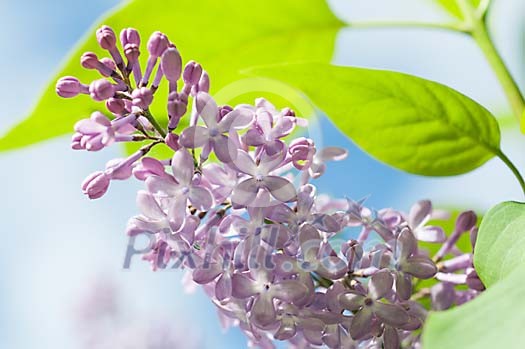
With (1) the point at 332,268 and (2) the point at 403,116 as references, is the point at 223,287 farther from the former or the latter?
(2) the point at 403,116

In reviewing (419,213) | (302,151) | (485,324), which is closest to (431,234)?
(419,213)

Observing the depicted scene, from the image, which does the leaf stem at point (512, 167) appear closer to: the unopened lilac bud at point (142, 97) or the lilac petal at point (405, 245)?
the lilac petal at point (405, 245)

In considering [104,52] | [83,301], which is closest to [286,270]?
[104,52]

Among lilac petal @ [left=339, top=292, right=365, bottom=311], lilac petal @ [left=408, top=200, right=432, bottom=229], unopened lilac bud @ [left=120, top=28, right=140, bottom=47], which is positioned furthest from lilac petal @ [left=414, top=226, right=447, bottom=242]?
unopened lilac bud @ [left=120, top=28, right=140, bottom=47]

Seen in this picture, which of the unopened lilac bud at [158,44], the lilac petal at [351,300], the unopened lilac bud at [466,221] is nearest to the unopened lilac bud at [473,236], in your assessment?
the unopened lilac bud at [466,221]

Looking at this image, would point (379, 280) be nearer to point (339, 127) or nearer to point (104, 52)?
point (339, 127)

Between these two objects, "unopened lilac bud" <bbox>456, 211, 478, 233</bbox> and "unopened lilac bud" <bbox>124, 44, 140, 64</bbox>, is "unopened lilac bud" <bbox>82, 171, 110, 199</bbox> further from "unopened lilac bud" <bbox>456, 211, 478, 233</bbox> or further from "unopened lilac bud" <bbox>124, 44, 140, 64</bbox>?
"unopened lilac bud" <bbox>456, 211, 478, 233</bbox>
